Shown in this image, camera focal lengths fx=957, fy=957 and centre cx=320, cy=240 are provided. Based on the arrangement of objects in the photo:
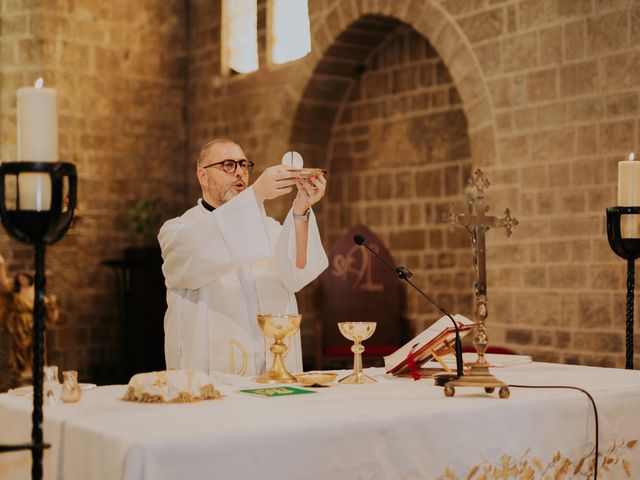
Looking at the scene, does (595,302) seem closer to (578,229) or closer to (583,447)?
(578,229)

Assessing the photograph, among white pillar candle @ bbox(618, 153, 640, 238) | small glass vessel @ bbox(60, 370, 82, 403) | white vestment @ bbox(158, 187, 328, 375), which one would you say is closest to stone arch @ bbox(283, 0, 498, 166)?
white vestment @ bbox(158, 187, 328, 375)

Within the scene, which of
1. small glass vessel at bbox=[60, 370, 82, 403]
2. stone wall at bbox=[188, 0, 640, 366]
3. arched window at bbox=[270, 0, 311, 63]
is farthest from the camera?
arched window at bbox=[270, 0, 311, 63]

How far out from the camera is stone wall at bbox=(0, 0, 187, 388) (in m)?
9.09

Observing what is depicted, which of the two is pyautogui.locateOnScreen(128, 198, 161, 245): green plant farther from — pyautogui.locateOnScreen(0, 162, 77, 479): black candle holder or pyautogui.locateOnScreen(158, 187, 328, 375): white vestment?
pyautogui.locateOnScreen(0, 162, 77, 479): black candle holder

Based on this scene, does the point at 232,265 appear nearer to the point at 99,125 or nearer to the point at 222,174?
the point at 222,174

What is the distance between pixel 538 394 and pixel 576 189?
3.53 metres

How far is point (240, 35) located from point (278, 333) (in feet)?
22.7

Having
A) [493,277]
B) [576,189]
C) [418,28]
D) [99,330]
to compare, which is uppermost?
[418,28]

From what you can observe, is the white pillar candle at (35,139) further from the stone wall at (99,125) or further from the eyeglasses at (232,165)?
the stone wall at (99,125)

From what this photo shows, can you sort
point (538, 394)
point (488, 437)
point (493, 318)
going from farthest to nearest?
point (493, 318) < point (538, 394) < point (488, 437)

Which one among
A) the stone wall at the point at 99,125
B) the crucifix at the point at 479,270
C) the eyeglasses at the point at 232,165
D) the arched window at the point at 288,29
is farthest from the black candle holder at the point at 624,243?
the stone wall at the point at 99,125

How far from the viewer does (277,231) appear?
4332mm

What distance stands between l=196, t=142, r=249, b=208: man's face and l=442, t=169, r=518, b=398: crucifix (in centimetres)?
130

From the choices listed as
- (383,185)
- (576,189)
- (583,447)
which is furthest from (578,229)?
(583,447)
